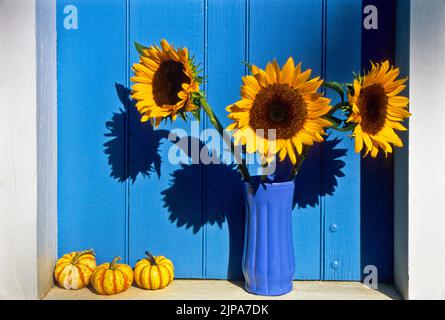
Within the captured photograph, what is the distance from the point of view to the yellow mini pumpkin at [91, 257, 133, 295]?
2133mm

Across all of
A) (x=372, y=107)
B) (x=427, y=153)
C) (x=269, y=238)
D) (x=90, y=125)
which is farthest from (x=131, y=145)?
(x=427, y=153)

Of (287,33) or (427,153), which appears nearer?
(427,153)

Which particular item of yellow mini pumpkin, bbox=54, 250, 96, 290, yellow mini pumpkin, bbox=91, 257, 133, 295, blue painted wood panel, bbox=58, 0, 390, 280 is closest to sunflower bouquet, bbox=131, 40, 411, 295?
blue painted wood panel, bbox=58, 0, 390, 280

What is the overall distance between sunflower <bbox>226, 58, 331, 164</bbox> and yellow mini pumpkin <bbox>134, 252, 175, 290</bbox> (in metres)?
0.66

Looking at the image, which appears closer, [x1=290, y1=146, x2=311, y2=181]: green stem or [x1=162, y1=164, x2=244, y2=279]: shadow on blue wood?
[x1=290, y1=146, x2=311, y2=181]: green stem

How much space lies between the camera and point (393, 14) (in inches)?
88.4

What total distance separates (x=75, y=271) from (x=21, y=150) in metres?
0.49

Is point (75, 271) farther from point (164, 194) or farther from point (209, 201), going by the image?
point (209, 201)

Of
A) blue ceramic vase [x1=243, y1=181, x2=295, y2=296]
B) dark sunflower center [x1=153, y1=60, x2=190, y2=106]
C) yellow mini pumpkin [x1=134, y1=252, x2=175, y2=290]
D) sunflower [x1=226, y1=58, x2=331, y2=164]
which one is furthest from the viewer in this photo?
yellow mini pumpkin [x1=134, y1=252, x2=175, y2=290]

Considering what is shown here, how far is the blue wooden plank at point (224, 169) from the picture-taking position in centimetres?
227

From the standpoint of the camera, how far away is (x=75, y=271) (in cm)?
220

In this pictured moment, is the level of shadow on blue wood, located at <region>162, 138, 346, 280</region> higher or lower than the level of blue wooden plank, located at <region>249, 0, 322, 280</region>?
lower

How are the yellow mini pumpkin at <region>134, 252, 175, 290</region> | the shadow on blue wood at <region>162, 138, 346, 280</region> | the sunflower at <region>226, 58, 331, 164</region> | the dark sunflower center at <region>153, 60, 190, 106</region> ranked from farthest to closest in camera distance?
the shadow on blue wood at <region>162, 138, 346, 280</region> < the yellow mini pumpkin at <region>134, 252, 175, 290</region> < the dark sunflower center at <region>153, 60, 190, 106</region> < the sunflower at <region>226, 58, 331, 164</region>

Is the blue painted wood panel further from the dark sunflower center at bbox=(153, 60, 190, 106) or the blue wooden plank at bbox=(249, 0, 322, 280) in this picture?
the dark sunflower center at bbox=(153, 60, 190, 106)
